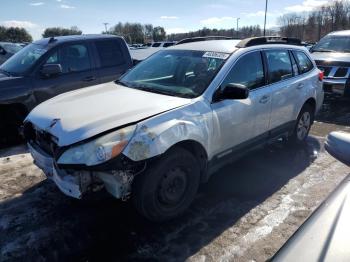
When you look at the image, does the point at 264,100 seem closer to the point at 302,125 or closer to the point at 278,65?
the point at 278,65

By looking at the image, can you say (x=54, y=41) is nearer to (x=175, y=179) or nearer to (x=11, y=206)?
(x=11, y=206)

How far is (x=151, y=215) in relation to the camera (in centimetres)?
339

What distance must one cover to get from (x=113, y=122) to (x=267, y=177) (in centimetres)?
248

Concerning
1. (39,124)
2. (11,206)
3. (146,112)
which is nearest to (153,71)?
(146,112)

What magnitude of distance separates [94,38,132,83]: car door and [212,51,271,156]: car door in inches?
129

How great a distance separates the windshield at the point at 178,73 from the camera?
3.93 metres

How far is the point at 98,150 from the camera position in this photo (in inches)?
116

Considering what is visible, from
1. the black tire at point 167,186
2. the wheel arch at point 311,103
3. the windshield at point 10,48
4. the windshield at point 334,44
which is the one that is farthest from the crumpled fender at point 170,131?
the windshield at point 10,48

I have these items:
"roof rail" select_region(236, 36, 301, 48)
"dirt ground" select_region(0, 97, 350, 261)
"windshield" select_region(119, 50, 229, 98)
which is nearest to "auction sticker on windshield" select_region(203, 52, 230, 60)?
"windshield" select_region(119, 50, 229, 98)

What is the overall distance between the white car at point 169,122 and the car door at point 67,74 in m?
1.98

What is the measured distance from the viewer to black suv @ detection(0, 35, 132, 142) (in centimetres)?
584

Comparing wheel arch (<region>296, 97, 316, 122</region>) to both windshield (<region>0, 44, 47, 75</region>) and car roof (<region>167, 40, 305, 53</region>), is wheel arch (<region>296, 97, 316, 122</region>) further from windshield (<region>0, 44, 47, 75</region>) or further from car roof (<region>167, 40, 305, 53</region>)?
windshield (<region>0, 44, 47, 75</region>)

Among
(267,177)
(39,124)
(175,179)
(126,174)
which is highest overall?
(39,124)

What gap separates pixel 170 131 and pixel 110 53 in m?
4.24
